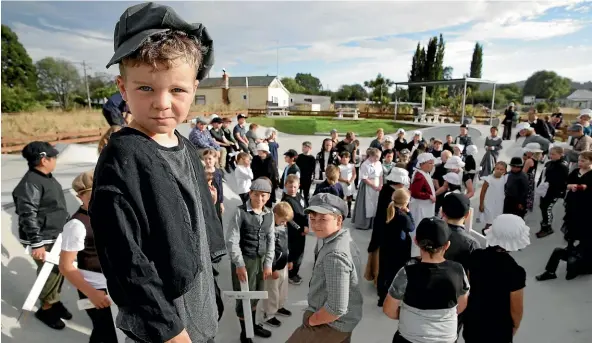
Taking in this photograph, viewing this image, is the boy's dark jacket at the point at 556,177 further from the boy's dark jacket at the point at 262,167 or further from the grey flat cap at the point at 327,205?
the grey flat cap at the point at 327,205

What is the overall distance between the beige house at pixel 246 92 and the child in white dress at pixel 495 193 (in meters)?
40.7

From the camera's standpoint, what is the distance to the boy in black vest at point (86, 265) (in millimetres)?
2194

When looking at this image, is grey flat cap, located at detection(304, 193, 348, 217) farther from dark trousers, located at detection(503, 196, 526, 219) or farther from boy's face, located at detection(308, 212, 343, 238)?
dark trousers, located at detection(503, 196, 526, 219)

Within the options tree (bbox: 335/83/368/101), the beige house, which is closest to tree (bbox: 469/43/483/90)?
tree (bbox: 335/83/368/101)

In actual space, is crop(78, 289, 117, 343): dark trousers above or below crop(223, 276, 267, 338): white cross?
above

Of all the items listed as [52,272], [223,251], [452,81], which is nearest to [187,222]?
[223,251]

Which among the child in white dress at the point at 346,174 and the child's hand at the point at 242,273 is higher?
the child in white dress at the point at 346,174

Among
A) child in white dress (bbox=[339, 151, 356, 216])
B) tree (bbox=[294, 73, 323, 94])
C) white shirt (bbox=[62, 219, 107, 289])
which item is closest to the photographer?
white shirt (bbox=[62, 219, 107, 289])

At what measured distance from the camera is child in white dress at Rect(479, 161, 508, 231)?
18.4 feet

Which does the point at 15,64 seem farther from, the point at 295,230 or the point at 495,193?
the point at 495,193

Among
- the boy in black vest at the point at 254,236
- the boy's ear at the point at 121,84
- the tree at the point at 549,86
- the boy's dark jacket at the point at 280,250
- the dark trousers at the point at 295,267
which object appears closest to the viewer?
the boy's ear at the point at 121,84

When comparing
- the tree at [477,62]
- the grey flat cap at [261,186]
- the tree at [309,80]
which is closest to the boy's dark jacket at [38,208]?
the grey flat cap at [261,186]

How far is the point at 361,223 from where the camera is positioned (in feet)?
22.4

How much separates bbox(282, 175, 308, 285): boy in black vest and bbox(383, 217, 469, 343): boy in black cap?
252 centimetres
